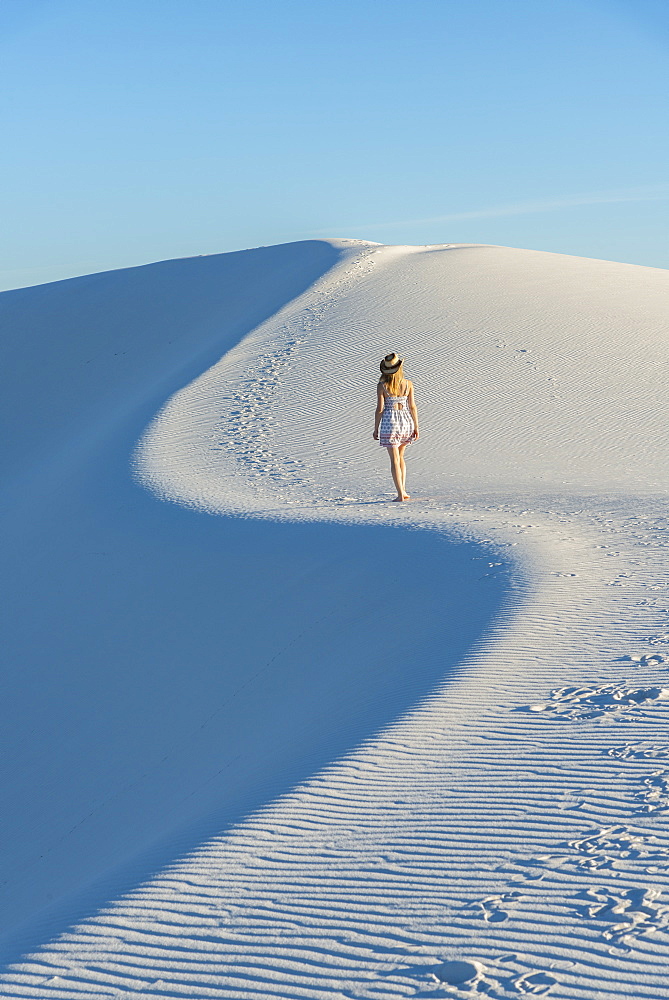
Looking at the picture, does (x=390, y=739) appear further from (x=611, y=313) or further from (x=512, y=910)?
(x=611, y=313)

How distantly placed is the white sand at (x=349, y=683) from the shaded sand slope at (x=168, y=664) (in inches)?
1.4

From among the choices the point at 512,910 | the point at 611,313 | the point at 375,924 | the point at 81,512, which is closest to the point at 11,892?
the point at 375,924

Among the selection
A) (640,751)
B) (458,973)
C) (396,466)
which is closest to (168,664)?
(396,466)

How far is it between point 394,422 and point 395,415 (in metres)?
0.08

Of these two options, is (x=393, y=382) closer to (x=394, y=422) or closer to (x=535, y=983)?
(x=394, y=422)

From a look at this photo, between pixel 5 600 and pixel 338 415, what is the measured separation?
20.9 ft

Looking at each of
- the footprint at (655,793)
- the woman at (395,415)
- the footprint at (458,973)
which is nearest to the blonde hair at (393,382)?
the woman at (395,415)

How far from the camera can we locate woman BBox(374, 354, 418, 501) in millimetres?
10008

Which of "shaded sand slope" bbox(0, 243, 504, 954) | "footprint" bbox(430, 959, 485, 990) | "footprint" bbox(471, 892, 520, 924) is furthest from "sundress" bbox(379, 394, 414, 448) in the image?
"footprint" bbox(430, 959, 485, 990)

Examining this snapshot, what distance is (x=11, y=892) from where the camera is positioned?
220 inches

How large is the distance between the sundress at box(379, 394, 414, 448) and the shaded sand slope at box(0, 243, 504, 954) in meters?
1.37

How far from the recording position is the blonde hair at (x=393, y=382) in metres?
9.95

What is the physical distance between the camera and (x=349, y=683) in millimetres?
6227

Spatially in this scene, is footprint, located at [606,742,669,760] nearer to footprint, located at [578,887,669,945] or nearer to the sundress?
footprint, located at [578,887,669,945]
